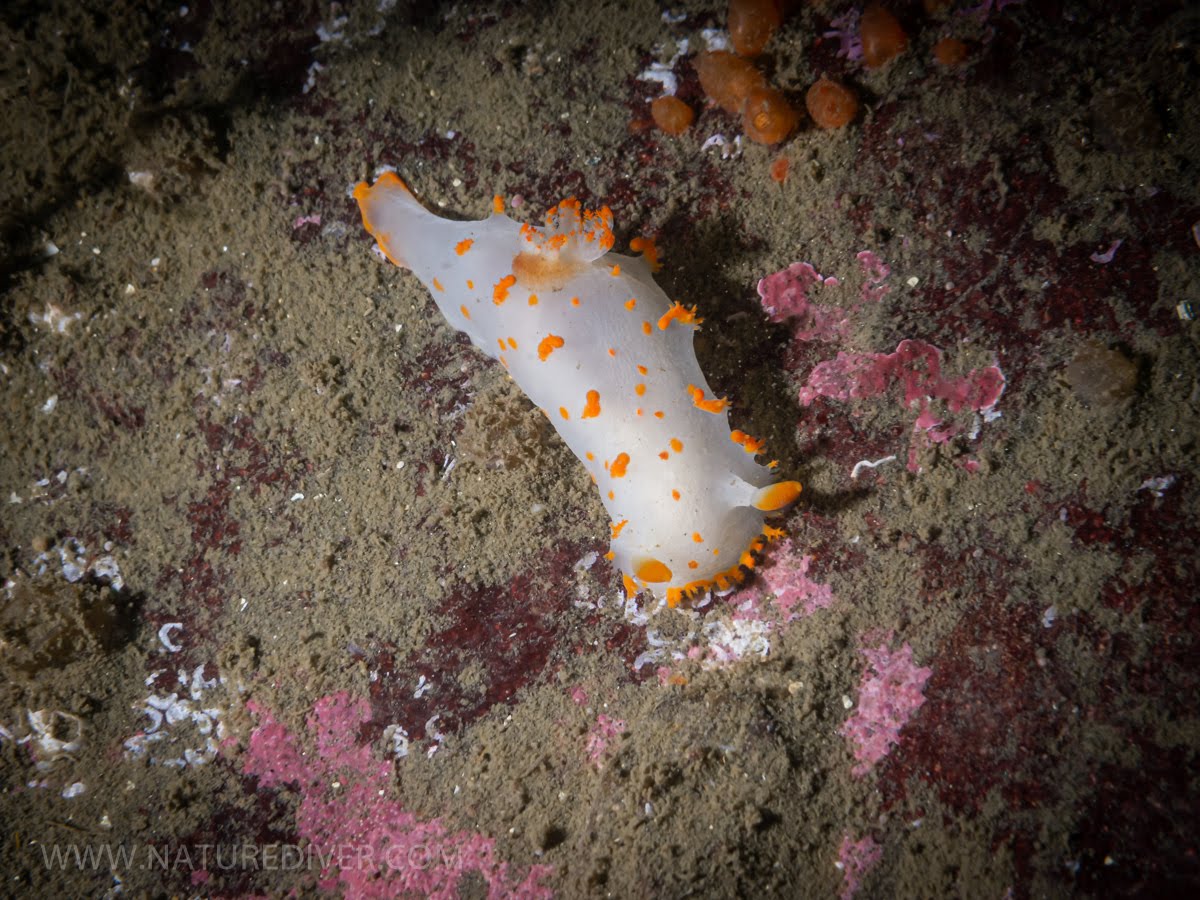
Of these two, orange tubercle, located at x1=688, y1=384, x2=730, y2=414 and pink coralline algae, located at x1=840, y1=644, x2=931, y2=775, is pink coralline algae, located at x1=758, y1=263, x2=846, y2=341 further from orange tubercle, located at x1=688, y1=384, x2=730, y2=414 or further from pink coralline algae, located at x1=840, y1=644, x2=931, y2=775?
pink coralline algae, located at x1=840, y1=644, x2=931, y2=775

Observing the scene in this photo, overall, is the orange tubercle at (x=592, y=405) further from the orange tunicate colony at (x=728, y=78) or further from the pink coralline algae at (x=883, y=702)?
the pink coralline algae at (x=883, y=702)

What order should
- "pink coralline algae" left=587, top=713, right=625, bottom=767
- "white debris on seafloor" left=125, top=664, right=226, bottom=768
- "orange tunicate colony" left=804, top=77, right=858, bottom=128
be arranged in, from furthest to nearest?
"white debris on seafloor" left=125, top=664, right=226, bottom=768, "pink coralline algae" left=587, top=713, right=625, bottom=767, "orange tunicate colony" left=804, top=77, right=858, bottom=128

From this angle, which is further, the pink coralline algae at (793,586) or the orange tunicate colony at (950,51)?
the pink coralline algae at (793,586)

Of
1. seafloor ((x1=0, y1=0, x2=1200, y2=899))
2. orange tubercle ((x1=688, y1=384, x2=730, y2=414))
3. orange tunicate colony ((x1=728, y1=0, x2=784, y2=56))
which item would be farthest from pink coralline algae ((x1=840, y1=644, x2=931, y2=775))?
orange tunicate colony ((x1=728, y1=0, x2=784, y2=56))

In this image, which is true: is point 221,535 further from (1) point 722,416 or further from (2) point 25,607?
(1) point 722,416

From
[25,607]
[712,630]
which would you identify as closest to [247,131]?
[25,607]

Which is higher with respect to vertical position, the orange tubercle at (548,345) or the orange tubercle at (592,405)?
the orange tubercle at (548,345)

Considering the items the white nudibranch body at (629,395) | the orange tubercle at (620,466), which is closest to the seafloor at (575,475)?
the white nudibranch body at (629,395)
